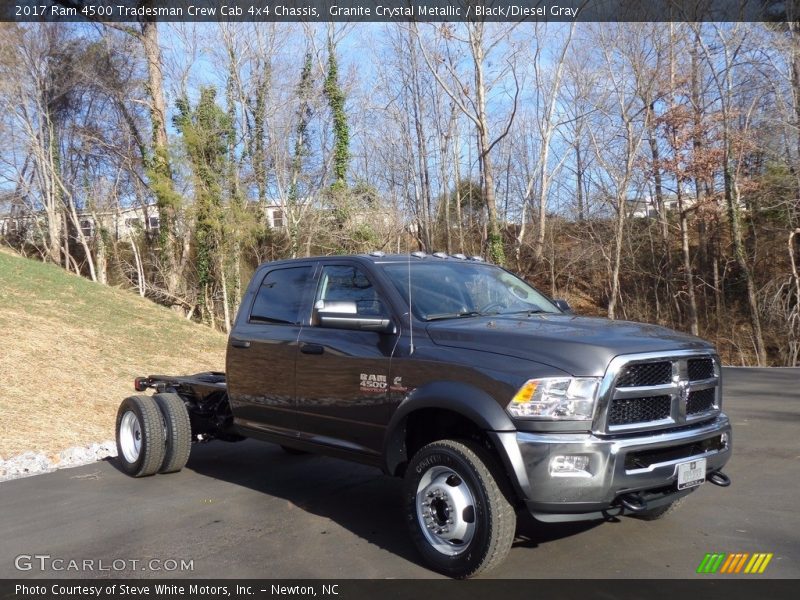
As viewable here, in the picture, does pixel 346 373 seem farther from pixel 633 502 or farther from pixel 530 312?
pixel 633 502

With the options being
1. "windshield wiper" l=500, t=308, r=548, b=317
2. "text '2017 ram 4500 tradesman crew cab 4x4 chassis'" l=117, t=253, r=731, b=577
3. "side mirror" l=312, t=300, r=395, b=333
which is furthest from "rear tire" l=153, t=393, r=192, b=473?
"windshield wiper" l=500, t=308, r=548, b=317

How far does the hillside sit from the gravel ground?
0.33 m

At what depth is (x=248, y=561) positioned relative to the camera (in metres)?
4.85

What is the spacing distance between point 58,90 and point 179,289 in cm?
1281

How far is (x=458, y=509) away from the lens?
4508 millimetres

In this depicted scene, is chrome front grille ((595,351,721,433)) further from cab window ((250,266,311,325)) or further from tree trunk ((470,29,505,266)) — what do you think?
tree trunk ((470,29,505,266))

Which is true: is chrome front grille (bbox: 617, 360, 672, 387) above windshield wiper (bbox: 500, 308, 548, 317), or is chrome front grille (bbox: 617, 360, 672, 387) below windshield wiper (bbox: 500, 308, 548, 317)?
below

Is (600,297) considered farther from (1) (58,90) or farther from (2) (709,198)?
(1) (58,90)

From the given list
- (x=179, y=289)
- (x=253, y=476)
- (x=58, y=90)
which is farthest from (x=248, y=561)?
(x=58, y=90)

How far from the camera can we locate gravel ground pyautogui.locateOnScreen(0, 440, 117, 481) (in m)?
7.93

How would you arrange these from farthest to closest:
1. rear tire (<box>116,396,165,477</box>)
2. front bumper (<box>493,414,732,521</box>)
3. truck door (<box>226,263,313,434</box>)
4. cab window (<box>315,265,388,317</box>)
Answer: rear tire (<box>116,396,165,477</box>) < truck door (<box>226,263,313,434</box>) < cab window (<box>315,265,388,317</box>) < front bumper (<box>493,414,732,521</box>)

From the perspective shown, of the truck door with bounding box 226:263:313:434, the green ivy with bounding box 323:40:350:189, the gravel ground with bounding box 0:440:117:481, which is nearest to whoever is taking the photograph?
the truck door with bounding box 226:263:313:434

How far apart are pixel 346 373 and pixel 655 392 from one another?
2146 millimetres

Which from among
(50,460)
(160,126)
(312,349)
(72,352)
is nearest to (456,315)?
(312,349)
